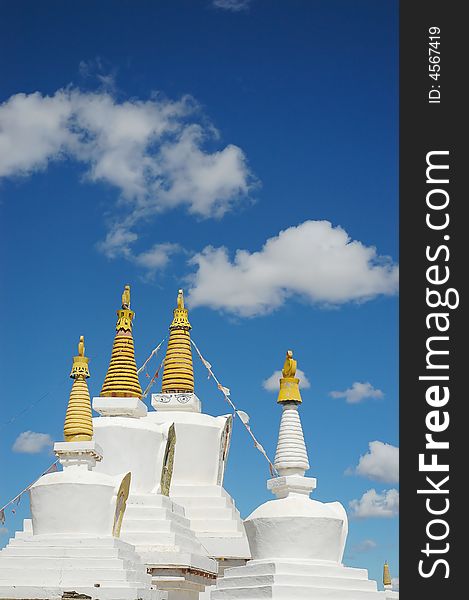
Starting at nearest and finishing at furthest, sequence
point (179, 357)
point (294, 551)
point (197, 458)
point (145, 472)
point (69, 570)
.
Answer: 1. point (294, 551)
2. point (69, 570)
3. point (145, 472)
4. point (197, 458)
5. point (179, 357)

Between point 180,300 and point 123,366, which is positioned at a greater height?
point 180,300

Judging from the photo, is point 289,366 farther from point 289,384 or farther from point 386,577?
point 386,577

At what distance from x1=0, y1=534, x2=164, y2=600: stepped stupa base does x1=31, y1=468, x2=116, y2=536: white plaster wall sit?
28cm

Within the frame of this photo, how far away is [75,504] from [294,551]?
15.4ft

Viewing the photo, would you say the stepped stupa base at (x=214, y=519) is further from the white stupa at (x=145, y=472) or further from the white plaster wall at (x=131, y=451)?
the white plaster wall at (x=131, y=451)

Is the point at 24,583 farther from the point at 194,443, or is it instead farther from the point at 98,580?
the point at 194,443

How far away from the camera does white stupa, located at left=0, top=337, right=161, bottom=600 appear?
54.3ft

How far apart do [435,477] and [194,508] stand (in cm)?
1473

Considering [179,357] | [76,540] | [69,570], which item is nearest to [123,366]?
[179,357]

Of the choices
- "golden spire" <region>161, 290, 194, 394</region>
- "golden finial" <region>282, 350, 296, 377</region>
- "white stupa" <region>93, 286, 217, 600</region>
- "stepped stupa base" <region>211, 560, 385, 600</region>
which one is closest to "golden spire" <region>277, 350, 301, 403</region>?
"golden finial" <region>282, 350, 296, 377</region>

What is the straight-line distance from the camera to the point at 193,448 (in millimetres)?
25109

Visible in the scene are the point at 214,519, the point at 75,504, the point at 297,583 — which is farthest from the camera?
the point at 214,519

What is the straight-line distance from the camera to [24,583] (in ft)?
55.0

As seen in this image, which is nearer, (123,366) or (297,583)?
(297,583)
